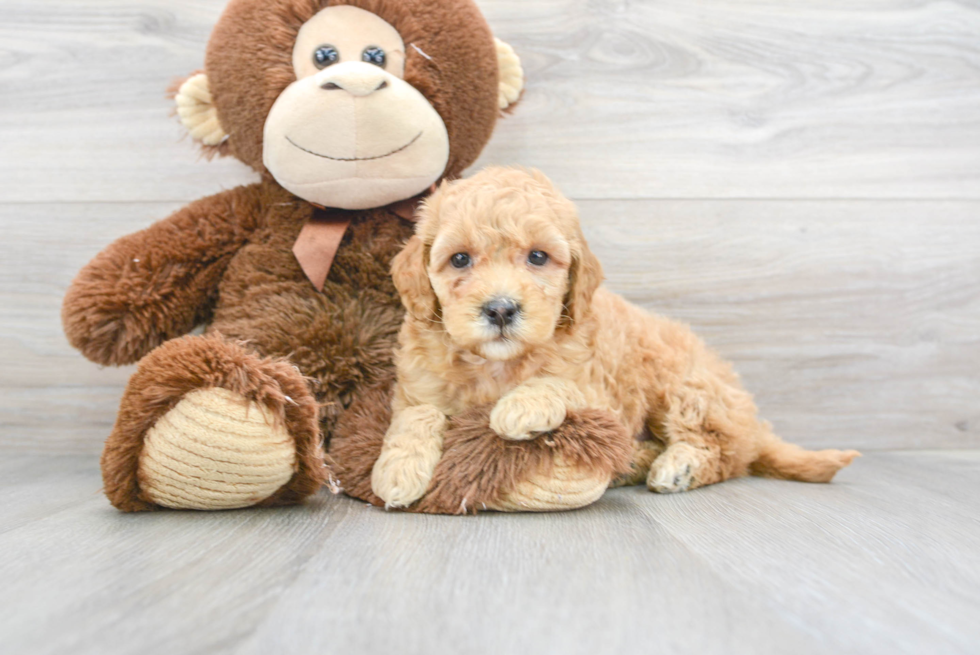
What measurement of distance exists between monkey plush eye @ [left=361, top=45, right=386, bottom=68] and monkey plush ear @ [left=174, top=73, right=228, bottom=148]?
345mm

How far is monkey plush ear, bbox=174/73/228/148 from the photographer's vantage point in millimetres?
1456

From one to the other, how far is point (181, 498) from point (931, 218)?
77.9 inches

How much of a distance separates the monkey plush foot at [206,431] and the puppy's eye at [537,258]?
0.43 m

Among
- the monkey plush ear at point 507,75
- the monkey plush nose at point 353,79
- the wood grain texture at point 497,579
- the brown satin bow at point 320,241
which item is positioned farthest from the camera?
the monkey plush ear at point 507,75

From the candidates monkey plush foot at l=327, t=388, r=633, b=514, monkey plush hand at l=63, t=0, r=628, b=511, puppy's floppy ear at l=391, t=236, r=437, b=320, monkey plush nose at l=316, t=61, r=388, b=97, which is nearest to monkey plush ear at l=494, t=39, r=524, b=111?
monkey plush hand at l=63, t=0, r=628, b=511

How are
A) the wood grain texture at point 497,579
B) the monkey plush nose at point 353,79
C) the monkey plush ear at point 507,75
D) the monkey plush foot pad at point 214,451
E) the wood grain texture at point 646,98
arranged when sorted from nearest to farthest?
the wood grain texture at point 497,579, the monkey plush foot pad at point 214,451, the monkey plush nose at point 353,79, the monkey plush ear at point 507,75, the wood grain texture at point 646,98

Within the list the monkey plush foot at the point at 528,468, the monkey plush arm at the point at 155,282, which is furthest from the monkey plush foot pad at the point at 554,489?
the monkey plush arm at the point at 155,282

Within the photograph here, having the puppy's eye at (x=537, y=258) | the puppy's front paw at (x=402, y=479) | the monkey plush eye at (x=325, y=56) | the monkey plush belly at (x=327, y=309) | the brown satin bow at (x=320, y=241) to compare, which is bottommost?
the puppy's front paw at (x=402, y=479)

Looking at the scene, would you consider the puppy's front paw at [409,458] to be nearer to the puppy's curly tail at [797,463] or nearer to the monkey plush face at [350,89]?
the monkey plush face at [350,89]

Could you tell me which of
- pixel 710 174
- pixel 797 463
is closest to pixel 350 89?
pixel 710 174

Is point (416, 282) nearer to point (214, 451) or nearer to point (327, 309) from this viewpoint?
point (327, 309)

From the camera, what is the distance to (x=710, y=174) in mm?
1870

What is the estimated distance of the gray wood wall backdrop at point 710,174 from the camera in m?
1.77

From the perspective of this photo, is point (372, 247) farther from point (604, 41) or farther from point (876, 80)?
point (876, 80)
